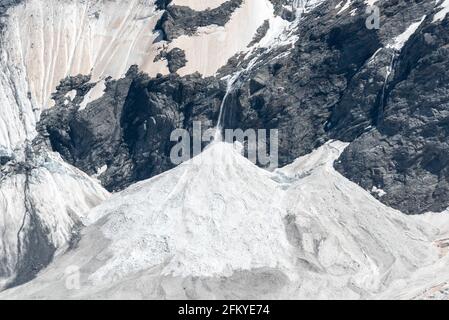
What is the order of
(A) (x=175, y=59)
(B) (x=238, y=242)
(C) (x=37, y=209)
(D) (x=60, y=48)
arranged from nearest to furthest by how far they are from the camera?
1. (B) (x=238, y=242)
2. (C) (x=37, y=209)
3. (A) (x=175, y=59)
4. (D) (x=60, y=48)

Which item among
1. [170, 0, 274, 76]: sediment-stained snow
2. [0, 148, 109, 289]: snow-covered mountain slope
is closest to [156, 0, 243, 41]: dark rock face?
[170, 0, 274, 76]: sediment-stained snow

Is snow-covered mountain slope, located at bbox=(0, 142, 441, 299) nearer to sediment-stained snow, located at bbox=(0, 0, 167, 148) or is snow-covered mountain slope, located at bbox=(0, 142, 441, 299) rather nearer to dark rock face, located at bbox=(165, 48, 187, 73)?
dark rock face, located at bbox=(165, 48, 187, 73)

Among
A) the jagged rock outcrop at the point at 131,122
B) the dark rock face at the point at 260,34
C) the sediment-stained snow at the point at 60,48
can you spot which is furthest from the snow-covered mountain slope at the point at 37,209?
the dark rock face at the point at 260,34

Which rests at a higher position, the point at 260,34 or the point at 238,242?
the point at 260,34

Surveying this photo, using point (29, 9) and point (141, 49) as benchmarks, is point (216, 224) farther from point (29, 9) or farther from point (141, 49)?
point (29, 9)

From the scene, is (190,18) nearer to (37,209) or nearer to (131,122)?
(131,122)

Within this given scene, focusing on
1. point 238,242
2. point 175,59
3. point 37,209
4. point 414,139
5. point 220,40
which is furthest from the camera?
point 220,40

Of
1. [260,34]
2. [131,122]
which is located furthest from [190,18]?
[131,122]
